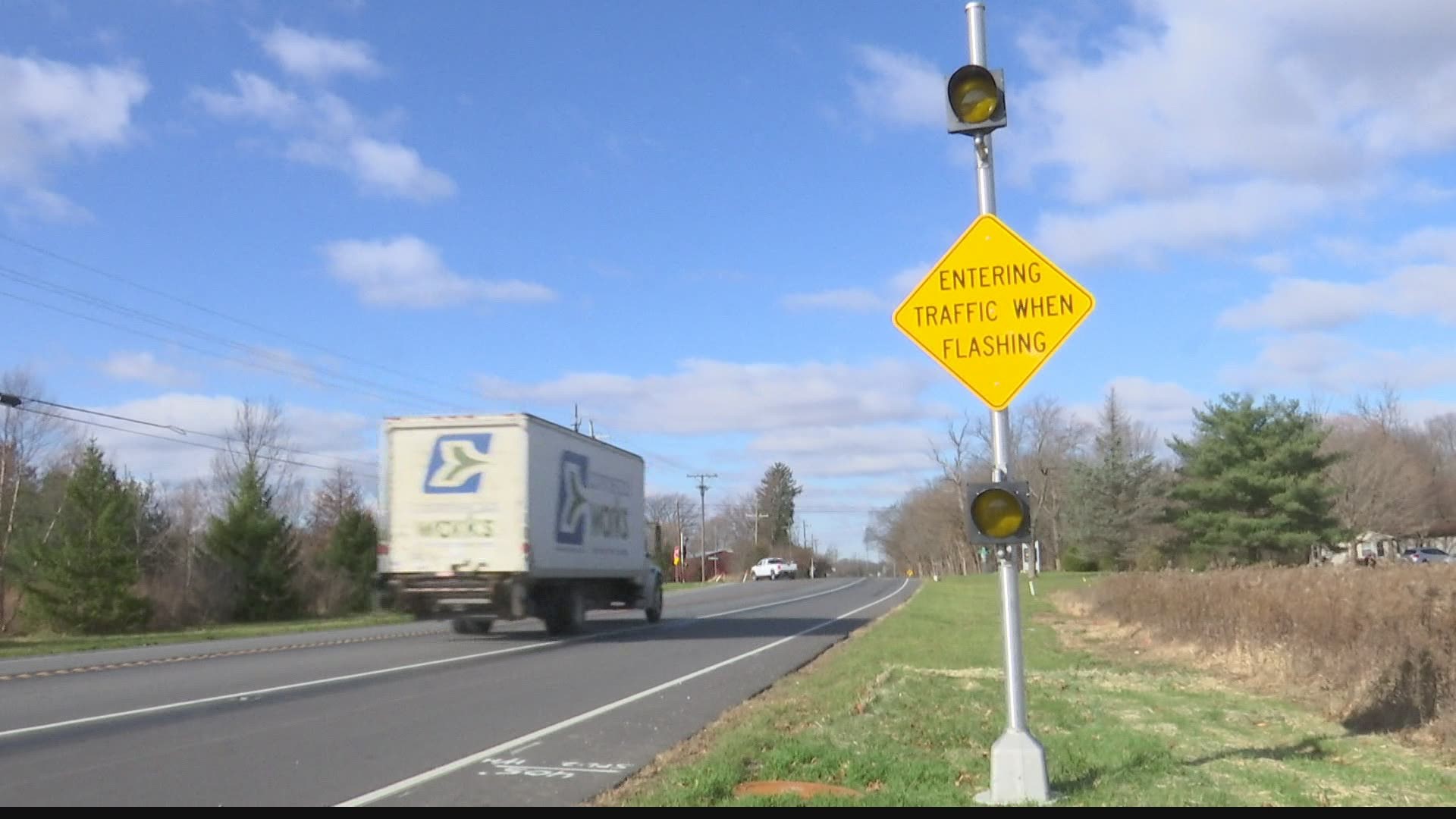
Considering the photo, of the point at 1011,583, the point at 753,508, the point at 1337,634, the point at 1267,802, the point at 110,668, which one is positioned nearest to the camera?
the point at 1267,802

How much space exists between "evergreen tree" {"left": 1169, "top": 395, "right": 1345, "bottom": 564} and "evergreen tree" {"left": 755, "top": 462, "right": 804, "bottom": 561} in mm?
93918

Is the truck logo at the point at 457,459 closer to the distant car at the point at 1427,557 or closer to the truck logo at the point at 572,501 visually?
the truck logo at the point at 572,501

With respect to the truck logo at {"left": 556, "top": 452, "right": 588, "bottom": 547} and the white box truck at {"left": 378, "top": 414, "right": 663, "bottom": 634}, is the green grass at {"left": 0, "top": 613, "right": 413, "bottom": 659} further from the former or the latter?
the truck logo at {"left": 556, "top": 452, "right": 588, "bottom": 547}

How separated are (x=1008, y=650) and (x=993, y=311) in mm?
2137

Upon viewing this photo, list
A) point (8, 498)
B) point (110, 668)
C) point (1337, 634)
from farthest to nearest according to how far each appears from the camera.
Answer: point (8, 498) → point (110, 668) → point (1337, 634)

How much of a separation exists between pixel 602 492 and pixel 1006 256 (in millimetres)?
18518

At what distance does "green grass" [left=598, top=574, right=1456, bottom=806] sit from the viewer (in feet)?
24.3

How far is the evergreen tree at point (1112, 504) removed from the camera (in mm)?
70375

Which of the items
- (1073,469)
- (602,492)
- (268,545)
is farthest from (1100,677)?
(1073,469)

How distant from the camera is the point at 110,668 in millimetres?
17219

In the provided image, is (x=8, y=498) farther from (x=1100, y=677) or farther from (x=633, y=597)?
(x=1100, y=677)

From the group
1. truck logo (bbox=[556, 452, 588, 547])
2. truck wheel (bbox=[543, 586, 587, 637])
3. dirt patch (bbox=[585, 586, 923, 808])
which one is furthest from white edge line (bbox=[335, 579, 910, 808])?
truck wheel (bbox=[543, 586, 587, 637])

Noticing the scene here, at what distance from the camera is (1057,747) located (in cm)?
895

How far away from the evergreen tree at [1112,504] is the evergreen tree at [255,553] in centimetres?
4525
